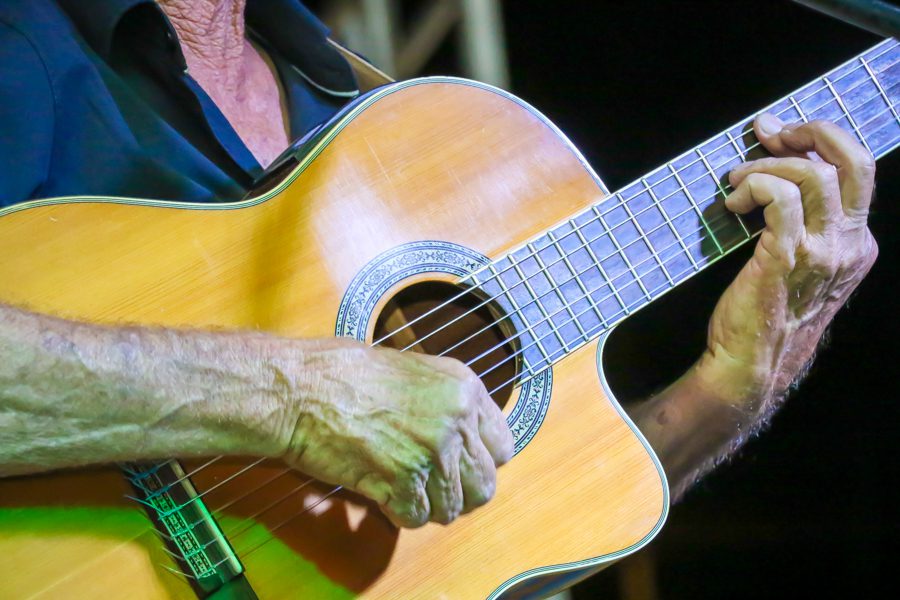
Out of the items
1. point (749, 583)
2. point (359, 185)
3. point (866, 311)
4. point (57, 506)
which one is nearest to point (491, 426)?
point (359, 185)

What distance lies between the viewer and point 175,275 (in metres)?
1.17

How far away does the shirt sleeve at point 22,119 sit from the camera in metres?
1.27

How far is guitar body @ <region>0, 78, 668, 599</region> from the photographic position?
3.52 feet

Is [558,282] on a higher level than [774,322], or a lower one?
higher

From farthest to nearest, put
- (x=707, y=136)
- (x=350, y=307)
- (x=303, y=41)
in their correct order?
(x=707, y=136)
(x=303, y=41)
(x=350, y=307)

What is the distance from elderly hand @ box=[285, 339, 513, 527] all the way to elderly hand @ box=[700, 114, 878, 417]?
2.08 ft

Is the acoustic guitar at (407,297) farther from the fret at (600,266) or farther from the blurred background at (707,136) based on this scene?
the blurred background at (707,136)

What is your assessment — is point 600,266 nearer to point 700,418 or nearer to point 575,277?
point 575,277

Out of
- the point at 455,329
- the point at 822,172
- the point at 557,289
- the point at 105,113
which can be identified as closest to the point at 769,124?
the point at 822,172

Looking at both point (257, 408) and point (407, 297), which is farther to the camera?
point (407, 297)

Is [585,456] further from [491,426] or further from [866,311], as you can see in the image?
[866,311]

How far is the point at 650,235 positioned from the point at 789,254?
237 mm

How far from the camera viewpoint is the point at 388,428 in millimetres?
1097

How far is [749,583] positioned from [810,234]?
151 cm
